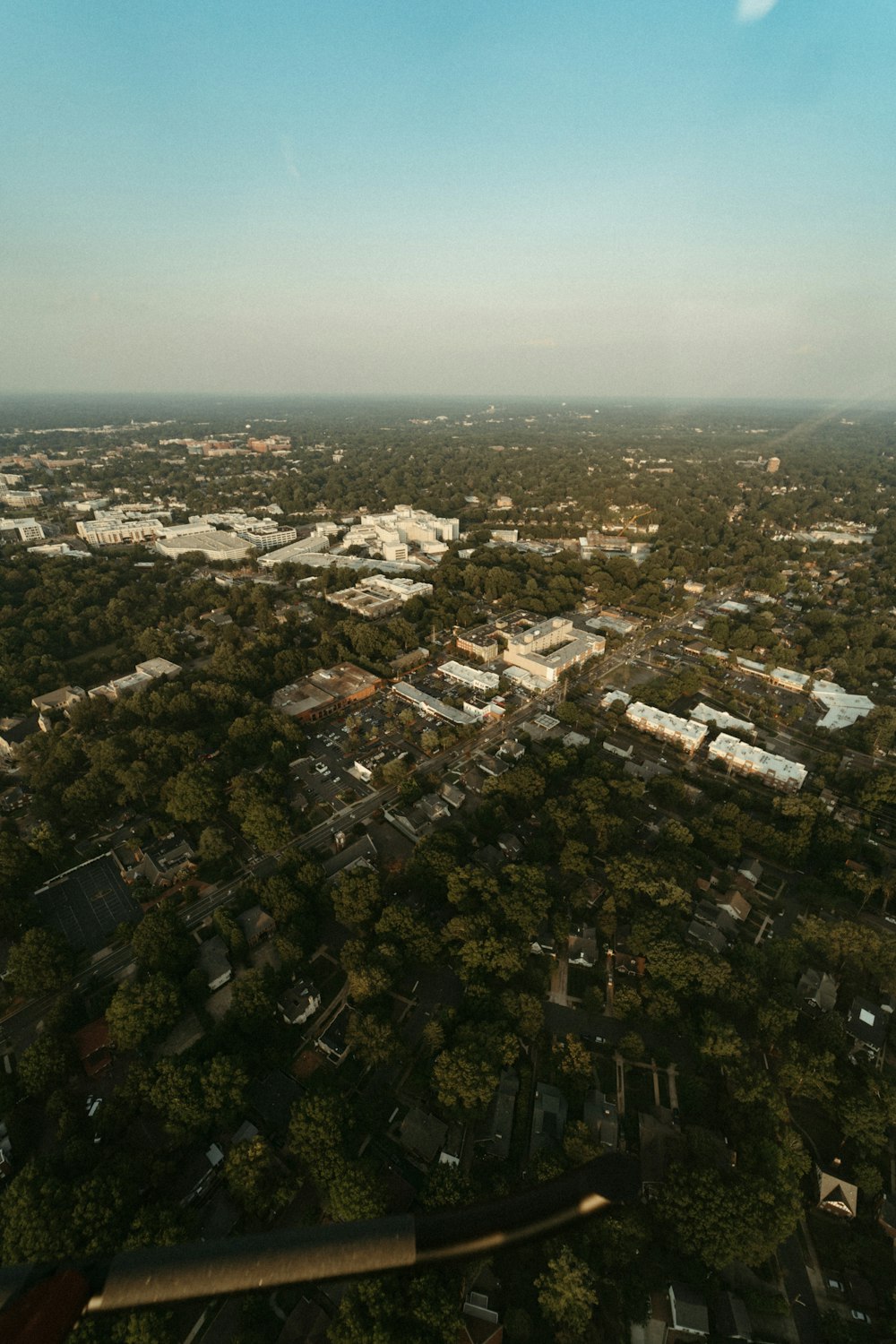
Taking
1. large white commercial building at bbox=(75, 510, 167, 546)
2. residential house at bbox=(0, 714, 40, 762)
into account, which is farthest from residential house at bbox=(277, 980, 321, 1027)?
large white commercial building at bbox=(75, 510, 167, 546)

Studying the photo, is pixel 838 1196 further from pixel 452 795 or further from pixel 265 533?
pixel 265 533

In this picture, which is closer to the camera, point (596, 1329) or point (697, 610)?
point (596, 1329)

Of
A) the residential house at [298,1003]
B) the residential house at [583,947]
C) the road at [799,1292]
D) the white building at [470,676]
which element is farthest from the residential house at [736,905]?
the white building at [470,676]

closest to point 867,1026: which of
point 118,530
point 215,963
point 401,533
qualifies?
point 215,963

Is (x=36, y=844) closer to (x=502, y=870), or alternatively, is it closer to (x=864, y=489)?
(x=502, y=870)

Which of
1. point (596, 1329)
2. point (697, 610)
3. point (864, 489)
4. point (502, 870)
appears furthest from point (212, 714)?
point (864, 489)

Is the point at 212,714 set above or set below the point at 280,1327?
above

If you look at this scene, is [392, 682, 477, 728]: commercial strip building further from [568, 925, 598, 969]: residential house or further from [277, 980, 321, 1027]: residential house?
[277, 980, 321, 1027]: residential house
